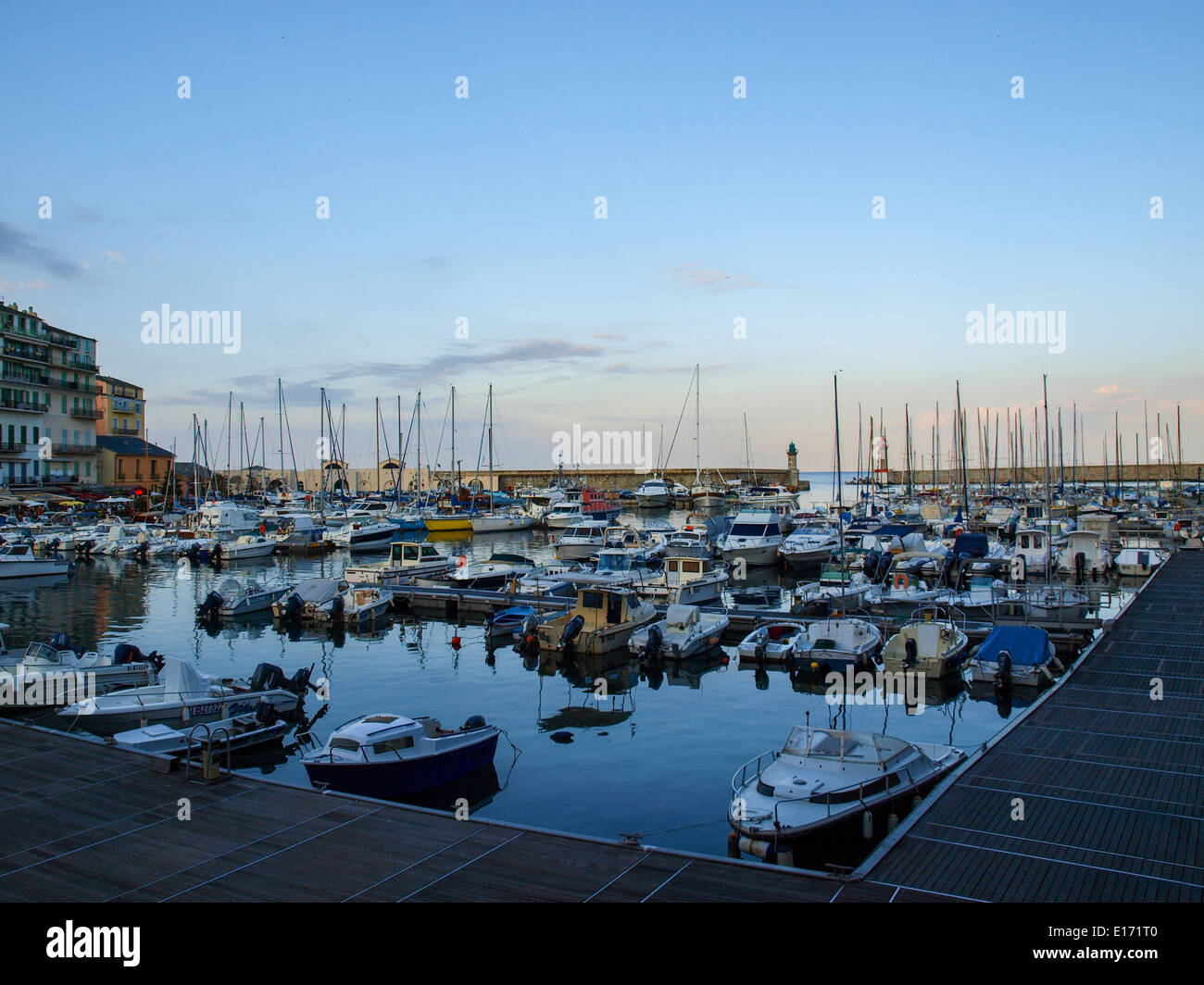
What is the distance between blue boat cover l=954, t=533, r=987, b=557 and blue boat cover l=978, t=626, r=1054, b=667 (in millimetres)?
25223

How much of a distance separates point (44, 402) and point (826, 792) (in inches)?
3651

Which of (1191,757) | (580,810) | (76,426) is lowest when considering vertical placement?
(580,810)

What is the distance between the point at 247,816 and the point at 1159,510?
9111 centimetres

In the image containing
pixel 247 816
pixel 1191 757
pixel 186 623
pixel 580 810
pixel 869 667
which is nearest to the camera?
pixel 247 816

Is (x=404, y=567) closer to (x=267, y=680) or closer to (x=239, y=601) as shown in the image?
Result: (x=239, y=601)

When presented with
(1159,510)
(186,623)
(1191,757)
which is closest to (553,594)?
(186,623)

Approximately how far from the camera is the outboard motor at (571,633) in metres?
30.7

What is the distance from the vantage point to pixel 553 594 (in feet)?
134

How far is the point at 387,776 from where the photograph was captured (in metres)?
17.2

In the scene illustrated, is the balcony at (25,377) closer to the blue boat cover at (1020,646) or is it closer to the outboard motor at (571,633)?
the outboard motor at (571,633)

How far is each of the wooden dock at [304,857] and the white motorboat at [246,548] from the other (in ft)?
170

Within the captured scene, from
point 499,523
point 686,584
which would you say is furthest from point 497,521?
point 686,584
